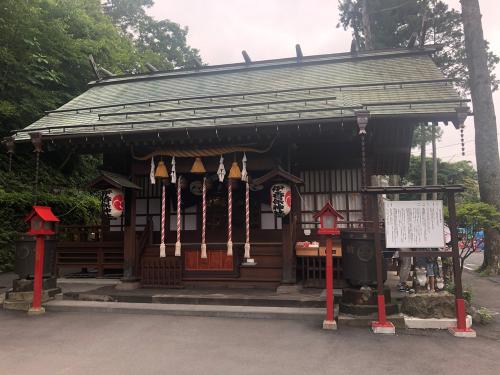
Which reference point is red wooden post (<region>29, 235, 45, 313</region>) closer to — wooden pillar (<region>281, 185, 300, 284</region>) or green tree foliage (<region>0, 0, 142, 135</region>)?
wooden pillar (<region>281, 185, 300, 284</region>)

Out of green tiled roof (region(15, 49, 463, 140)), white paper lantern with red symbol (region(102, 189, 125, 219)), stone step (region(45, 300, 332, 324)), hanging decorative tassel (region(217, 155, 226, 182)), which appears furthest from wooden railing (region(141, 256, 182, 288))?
green tiled roof (region(15, 49, 463, 140))

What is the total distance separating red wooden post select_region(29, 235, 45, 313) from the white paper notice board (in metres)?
7.58

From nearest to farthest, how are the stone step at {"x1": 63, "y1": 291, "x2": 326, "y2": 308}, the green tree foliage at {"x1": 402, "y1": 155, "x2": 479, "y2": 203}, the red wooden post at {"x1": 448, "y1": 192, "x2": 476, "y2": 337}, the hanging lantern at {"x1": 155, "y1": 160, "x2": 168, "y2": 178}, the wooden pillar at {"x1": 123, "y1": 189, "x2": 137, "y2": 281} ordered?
the red wooden post at {"x1": 448, "y1": 192, "x2": 476, "y2": 337}, the stone step at {"x1": 63, "y1": 291, "x2": 326, "y2": 308}, the hanging lantern at {"x1": 155, "y1": 160, "x2": 168, "y2": 178}, the wooden pillar at {"x1": 123, "y1": 189, "x2": 137, "y2": 281}, the green tree foliage at {"x1": 402, "y1": 155, "x2": 479, "y2": 203}

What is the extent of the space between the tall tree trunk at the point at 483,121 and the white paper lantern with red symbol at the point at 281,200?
25.3ft

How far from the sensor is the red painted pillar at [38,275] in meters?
8.29

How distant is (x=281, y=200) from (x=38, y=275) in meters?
5.92

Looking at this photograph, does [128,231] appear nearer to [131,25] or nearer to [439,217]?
[439,217]

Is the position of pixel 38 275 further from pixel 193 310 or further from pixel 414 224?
pixel 414 224

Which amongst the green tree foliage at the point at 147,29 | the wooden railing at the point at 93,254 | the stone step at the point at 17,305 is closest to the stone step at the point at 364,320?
the stone step at the point at 17,305

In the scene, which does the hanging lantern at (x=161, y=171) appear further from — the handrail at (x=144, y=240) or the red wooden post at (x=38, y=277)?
the red wooden post at (x=38, y=277)

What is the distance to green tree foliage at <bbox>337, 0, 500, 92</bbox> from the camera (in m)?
20.7

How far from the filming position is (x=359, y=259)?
697 cm

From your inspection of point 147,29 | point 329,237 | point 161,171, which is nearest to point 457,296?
point 329,237

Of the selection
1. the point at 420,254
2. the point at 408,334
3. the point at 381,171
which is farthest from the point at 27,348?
the point at 381,171
